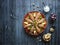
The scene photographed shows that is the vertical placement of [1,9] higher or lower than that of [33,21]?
higher

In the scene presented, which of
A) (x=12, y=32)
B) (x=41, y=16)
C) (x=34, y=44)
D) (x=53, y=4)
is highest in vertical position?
(x=53, y=4)

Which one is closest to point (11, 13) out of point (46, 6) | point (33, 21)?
point (33, 21)

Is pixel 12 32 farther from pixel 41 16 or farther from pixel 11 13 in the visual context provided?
pixel 41 16

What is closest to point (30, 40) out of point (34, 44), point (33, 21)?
point (34, 44)

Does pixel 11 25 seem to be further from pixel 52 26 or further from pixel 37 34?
pixel 52 26

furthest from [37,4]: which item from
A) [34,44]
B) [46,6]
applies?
[34,44]

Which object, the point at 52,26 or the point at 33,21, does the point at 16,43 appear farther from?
the point at 52,26

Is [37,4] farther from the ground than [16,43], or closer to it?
farther from the ground
